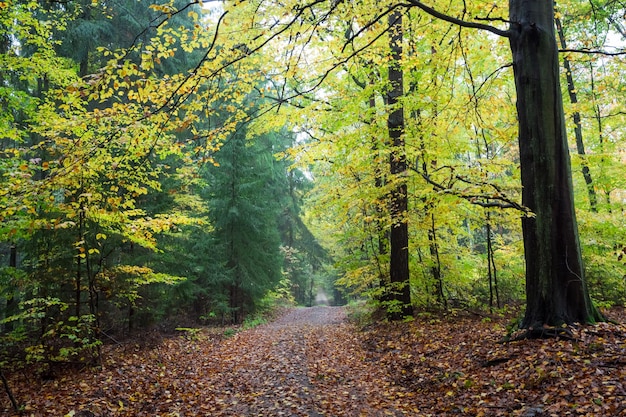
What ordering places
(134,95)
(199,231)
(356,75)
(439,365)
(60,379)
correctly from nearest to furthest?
(134,95) → (439,365) → (60,379) → (356,75) → (199,231)

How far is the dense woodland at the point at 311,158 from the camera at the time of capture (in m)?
5.62

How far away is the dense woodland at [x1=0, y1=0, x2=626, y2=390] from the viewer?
5.62m

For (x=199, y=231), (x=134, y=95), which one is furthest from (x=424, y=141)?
(x=199, y=231)

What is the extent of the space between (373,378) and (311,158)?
6.30m

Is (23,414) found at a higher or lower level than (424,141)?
lower

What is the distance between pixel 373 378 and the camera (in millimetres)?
6859

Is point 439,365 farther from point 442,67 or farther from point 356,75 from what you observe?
point 356,75

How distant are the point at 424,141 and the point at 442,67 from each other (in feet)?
5.83

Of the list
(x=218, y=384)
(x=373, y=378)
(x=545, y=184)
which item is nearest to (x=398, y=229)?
(x=373, y=378)

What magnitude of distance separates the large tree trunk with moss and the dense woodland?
0.03 m

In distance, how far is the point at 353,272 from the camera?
12.5m

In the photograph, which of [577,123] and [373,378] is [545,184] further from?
[577,123]

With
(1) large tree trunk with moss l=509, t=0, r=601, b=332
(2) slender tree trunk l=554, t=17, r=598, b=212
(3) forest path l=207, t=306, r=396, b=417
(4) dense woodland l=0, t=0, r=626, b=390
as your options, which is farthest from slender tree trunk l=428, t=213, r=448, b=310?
(2) slender tree trunk l=554, t=17, r=598, b=212

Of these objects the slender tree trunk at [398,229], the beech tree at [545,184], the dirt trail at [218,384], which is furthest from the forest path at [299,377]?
the beech tree at [545,184]
